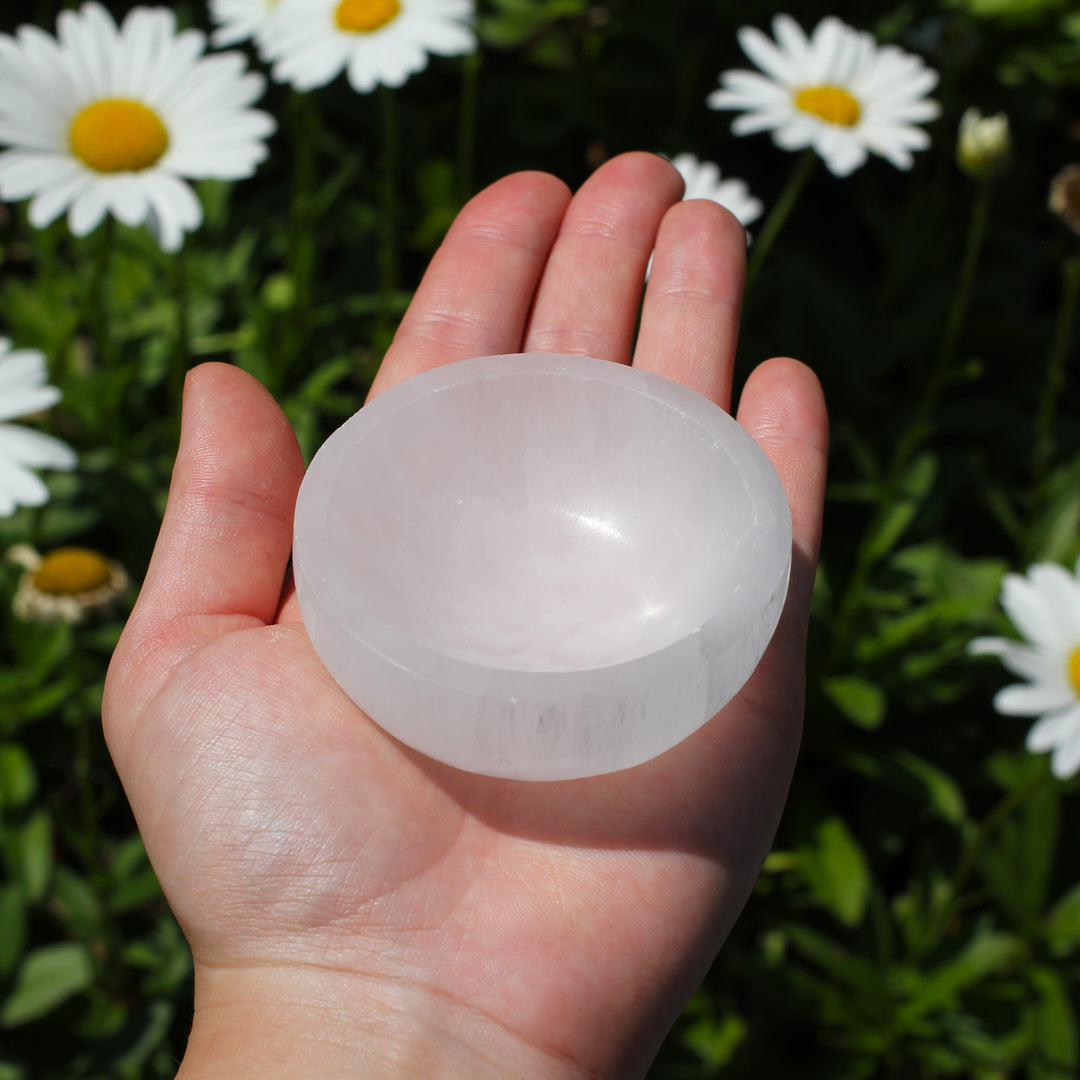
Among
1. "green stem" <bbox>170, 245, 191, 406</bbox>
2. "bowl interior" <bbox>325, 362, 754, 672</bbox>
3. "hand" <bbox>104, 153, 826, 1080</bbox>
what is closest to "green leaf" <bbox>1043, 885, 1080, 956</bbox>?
"hand" <bbox>104, 153, 826, 1080</bbox>

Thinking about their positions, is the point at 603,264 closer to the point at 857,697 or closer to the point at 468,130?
the point at 468,130

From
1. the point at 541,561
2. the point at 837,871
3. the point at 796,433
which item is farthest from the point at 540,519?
the point at 837,871

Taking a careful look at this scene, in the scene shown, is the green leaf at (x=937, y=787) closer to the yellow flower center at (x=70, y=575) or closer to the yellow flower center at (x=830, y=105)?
the yellow flower center at (x=830, y=105)

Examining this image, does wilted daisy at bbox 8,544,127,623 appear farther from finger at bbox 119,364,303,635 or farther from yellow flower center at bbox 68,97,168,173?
yellow flower center at bbox 68,97,168,173

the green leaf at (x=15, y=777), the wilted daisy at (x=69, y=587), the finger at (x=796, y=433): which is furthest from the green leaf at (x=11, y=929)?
the finger at (x=796, y=433)

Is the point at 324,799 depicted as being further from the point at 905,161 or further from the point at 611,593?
the point at 905,161

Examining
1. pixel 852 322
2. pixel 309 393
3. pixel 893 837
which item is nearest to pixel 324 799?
pixel 309 393
